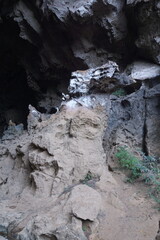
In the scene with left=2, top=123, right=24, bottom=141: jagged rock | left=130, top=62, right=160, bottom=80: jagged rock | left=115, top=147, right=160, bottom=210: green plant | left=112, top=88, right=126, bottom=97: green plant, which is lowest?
left=115, top=147, right=160, bottom=210: green plant

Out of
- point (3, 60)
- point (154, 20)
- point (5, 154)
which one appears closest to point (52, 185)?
point (5, 154)

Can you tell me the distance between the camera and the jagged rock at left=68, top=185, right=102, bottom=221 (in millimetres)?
3419

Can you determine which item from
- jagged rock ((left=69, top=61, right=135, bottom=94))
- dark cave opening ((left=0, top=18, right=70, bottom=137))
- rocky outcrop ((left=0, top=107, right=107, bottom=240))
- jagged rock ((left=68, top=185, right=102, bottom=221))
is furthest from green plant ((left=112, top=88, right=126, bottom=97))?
dark cave opening ((left=0, top=18, right=70, bottom=137))

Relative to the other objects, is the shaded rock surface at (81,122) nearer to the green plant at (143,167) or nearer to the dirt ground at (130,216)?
the dirt ground at (130,216)

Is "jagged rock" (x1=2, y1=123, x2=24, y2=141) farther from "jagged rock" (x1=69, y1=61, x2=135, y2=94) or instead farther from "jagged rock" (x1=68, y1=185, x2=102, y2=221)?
"jagged rock" (x1=68, y1=185, x2=102, y2=221)

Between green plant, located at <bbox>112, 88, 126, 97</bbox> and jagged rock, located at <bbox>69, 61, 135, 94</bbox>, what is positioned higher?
jagged rock, located at <bbox>69, 61, 135, 94</bbox>

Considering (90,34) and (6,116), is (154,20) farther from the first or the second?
(6,116)

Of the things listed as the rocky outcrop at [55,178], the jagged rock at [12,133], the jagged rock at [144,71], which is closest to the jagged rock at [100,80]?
the rocky outcrop at [55,178]

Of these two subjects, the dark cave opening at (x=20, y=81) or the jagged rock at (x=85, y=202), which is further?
the dark cave opening at (x=20, y=81)

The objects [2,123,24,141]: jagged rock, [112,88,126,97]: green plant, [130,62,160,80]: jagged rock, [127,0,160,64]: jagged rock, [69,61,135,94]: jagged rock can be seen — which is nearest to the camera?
[69,61,135,94]: jagged rock

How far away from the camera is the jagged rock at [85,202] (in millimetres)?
3419

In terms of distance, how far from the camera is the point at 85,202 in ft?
11.9

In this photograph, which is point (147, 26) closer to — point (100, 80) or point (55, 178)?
point (100, 80)

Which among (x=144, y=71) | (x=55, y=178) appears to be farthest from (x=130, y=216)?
(x=144, y=71)
